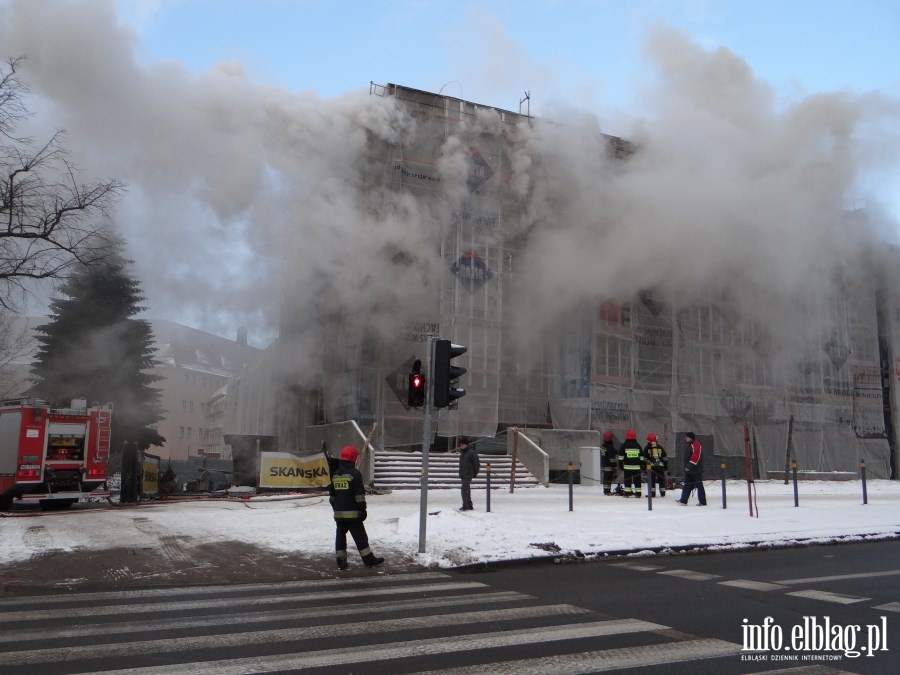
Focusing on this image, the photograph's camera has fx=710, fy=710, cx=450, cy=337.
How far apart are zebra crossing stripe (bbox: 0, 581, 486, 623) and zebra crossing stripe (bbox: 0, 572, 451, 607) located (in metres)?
0.33

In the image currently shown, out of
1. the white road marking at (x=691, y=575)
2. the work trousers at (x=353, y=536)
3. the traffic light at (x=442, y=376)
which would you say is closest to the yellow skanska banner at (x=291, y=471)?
the traffic light at (x=442, y=376)

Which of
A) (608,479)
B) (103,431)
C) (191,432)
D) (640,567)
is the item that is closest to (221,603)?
(640,567)

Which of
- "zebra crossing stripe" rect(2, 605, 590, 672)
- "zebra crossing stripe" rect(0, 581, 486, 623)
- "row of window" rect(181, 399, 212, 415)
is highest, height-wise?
"row of window" rect(181, 399, 212, 415)

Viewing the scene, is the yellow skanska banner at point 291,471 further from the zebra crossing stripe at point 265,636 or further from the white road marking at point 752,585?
the zebra crossing stripe at point 265,636

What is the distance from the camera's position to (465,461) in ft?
38.6

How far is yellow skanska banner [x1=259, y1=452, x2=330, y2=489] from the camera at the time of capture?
53.4 ft

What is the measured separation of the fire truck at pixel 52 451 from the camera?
13.5 meters

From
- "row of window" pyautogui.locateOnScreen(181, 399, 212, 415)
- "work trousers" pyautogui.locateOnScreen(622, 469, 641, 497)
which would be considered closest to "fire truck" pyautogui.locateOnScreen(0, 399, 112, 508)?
"work trousers" pyautogui.locateOnScreen(622, 469, 641, 497)

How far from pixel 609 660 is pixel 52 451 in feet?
43.7

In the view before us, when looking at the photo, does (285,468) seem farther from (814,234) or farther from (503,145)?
(814,234)

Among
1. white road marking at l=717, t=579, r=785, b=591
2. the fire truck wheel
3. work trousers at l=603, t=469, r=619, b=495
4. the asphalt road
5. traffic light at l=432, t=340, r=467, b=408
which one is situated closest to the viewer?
the asphalt road

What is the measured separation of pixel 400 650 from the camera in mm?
4434

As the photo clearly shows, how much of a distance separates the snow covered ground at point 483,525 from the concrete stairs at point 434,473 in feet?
8.90

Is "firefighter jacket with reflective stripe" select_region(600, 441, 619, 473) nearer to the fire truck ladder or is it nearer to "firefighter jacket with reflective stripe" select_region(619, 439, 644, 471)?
"firefighter jacket with reflective stripe" select_region(619, 439, 644, 471)
